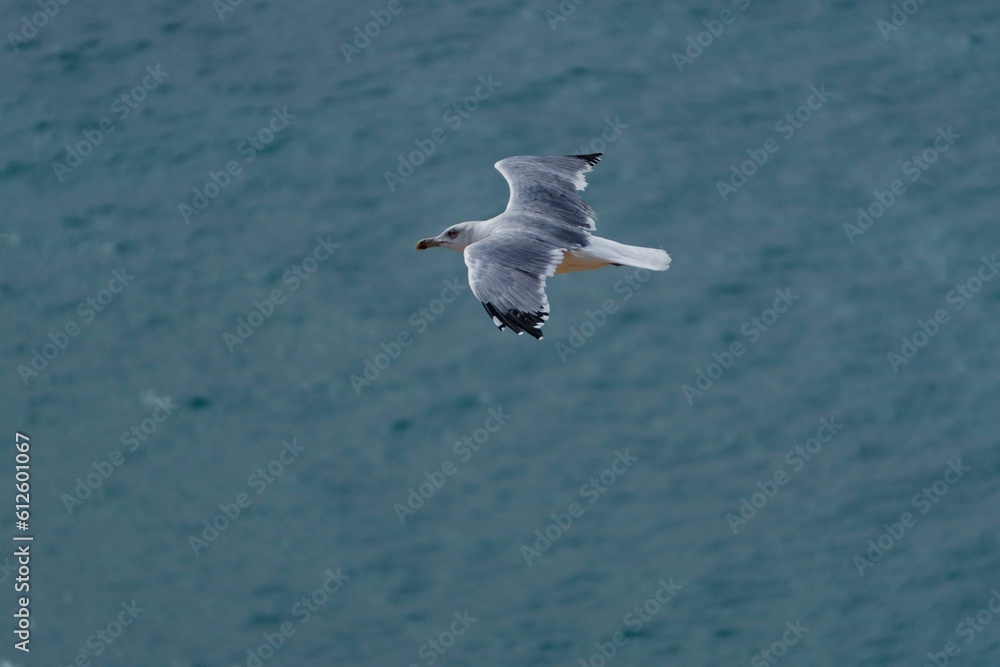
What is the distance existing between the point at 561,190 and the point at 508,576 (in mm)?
5459

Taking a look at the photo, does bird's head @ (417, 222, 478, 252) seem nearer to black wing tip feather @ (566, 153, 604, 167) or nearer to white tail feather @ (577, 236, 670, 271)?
white tail feather @ (577, 236, 670, 271)

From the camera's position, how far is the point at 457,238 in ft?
Answer: 62.3

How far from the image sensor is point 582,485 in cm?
2259

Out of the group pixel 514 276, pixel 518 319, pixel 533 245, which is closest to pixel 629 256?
pixel 533 245

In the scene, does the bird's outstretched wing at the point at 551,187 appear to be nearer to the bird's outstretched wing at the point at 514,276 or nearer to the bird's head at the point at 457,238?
the bird's head at the point at 457,238

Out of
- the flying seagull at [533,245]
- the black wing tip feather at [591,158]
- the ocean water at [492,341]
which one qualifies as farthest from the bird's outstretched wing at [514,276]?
the ocean water at [492,341]

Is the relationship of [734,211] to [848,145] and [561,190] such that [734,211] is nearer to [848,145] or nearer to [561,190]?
[848,145]

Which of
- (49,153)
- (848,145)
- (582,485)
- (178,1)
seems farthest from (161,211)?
(848,145)

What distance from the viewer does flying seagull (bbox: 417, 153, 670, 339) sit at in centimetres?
1617

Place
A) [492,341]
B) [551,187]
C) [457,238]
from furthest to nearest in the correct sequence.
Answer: [492,341], [551,187], [457,238]

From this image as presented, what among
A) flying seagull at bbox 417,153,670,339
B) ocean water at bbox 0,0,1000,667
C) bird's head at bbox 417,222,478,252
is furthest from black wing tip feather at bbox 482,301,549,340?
ocean water at bbox 0,0,1000,667

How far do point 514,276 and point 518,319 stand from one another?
941 mm

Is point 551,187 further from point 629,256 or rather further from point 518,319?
point 518,319

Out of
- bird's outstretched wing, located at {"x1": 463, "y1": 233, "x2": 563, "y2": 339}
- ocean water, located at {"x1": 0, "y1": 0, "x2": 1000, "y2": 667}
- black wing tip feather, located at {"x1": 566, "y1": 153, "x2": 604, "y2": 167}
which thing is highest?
bird's outstretched wing, located at {"x1": 463, "y1": 233, "x2": 563, "y2": 339}
